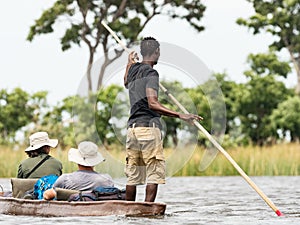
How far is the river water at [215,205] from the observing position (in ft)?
26.7

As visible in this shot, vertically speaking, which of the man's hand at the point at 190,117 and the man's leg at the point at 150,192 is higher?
Answer: the man's hand at the point at 190,117

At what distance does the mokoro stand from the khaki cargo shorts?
31 centimetres

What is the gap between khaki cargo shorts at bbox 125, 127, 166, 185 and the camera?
8273mm

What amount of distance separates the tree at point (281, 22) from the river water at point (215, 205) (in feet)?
55.9

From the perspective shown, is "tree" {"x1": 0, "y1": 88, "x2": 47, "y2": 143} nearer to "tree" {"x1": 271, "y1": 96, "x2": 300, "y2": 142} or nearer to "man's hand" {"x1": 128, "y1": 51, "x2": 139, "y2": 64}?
"tree" {"x1": 271, "y1": 96, "x2": 300, "y2": 142}

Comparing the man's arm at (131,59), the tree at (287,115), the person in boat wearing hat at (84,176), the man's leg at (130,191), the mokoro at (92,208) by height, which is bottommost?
the mokoro at (92,208)

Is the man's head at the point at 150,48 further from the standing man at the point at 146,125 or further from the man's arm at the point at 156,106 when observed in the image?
the man's arm at the point at 156,106

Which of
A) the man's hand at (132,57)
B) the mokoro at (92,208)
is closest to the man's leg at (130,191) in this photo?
the mokoro at (92,208)

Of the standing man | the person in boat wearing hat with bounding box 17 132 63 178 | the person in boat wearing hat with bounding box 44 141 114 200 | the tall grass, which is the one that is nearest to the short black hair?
the standing man

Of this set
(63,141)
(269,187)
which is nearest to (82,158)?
(269,187)

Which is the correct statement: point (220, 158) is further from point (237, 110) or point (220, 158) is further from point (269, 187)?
point (237, 110)

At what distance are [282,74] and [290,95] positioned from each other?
0.94 meters

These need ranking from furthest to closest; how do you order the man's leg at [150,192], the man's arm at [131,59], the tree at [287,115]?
1. the tree at [287,115]
2. the man's arm at [131,59]
3. the man's leg at [150,192]

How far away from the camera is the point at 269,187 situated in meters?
14.5
